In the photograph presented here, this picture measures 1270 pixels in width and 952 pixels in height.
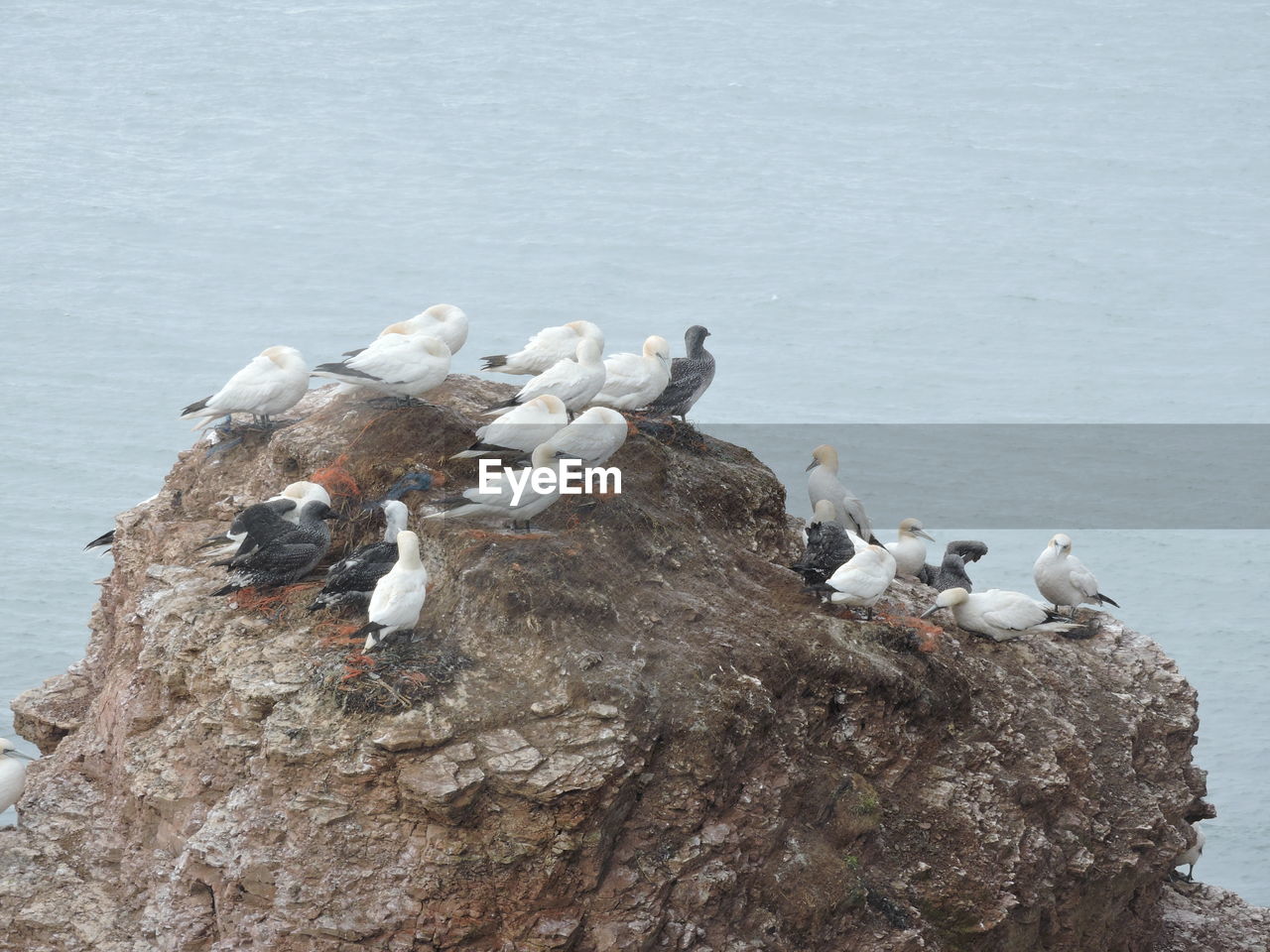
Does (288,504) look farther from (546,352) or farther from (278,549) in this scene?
(546,352)

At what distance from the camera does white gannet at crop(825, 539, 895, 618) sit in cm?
1152

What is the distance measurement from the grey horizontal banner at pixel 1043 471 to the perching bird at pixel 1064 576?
7758 millimetres

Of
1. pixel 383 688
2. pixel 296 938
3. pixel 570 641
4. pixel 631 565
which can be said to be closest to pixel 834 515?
pixel 631 565

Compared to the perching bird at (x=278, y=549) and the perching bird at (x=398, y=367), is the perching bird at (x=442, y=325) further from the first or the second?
the perching bird at (x=278, y=549)

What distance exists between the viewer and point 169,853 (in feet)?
34.8

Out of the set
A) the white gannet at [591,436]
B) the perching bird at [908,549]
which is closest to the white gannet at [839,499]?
the perching bird at [908,549]

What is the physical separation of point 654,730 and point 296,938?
253 centimetres

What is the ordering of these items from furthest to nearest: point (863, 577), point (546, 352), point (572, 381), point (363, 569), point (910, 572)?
point (910, 572)
point (546, 352)
point (572, 381)
point (863, 577)
point (363, 569)

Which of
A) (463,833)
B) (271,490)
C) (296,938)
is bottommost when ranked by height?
(296,938)

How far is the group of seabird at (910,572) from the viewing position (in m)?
11.6

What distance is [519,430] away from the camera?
11094mm

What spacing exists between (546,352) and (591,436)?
2035 millimetres

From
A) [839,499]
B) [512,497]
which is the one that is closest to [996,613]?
[839,499]

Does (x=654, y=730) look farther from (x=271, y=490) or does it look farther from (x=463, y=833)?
(x=271, y=490)
